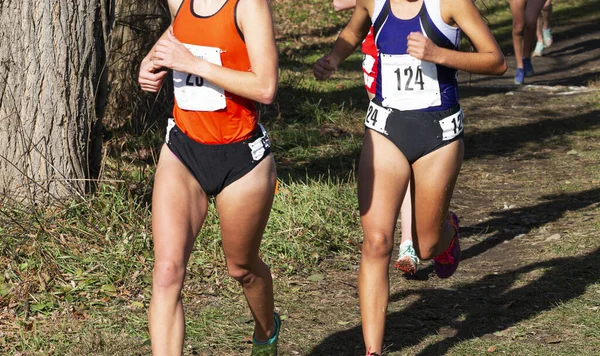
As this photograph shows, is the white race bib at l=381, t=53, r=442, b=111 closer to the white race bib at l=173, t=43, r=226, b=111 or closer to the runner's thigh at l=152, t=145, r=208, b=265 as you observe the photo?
the white race bib at l=173, t=43, r=226, b=111

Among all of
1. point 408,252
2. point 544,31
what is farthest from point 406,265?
point 544,31

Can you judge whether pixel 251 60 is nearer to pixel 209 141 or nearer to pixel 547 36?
pixel 209 141

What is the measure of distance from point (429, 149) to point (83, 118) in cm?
283

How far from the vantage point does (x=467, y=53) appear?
4.41 meters

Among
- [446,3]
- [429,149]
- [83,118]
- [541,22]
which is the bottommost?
[541,22]

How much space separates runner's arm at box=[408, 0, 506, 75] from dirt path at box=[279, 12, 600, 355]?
152 centimetres

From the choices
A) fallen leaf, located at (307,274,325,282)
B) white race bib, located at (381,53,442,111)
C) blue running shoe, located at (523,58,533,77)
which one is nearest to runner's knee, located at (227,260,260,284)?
white race bib, located at (381,53,442,111)

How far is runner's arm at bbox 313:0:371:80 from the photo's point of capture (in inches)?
185

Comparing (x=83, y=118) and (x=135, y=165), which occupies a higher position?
(x=83, y=118)

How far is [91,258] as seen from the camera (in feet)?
19.4

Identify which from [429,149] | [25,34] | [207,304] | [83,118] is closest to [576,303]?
[429,149]

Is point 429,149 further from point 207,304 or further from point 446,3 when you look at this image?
point 207,304

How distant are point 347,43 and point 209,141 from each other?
117 centimetres

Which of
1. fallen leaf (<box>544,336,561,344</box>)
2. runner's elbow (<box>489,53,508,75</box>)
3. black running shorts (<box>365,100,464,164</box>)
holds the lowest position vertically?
fallen leaf (<box>544,336,561,344</box>)
